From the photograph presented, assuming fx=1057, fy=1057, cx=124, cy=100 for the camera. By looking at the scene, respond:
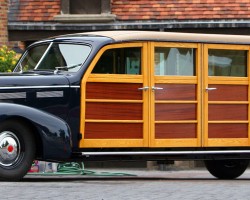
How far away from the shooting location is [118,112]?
12.9 m

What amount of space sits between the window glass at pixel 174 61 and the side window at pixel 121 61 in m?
0.28

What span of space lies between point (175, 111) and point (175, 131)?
0.25 meters

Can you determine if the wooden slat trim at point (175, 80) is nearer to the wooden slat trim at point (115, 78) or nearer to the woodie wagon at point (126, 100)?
the woodie wagon at point (126, 100)

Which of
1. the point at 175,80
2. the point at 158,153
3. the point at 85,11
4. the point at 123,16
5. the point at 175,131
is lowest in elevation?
the point at 158,153

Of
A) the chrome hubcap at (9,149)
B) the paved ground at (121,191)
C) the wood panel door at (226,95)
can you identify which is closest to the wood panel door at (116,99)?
the chrome hubcap at (9,149)

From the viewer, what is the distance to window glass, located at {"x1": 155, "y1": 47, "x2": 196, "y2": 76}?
13.3 m

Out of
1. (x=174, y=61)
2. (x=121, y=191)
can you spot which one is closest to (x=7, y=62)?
(x=174, y=61)

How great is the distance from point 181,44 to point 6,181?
296 centimetres

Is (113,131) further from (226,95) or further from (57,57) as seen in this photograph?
(226,95)

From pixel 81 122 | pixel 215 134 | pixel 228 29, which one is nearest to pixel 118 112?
pixel 81 122

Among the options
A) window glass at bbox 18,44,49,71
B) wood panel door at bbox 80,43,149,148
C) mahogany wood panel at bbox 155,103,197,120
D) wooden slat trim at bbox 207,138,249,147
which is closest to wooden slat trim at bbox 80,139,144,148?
wood panel door at bbox 80,43,149,148

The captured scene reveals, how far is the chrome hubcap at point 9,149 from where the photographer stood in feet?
40.0

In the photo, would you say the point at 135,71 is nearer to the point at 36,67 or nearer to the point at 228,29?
the point at 36,67

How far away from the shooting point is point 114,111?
42.3ft
